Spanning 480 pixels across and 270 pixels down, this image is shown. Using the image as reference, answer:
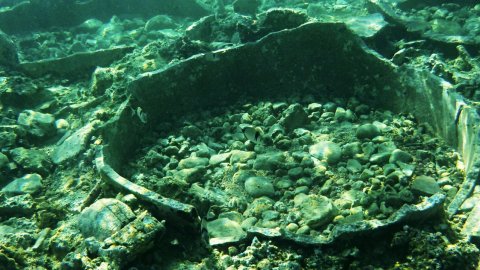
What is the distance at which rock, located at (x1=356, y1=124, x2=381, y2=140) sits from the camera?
5.00m

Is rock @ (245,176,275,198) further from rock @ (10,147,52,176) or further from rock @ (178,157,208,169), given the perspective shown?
rock @ (10,147,52,176)

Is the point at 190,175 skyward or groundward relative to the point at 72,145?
skyward

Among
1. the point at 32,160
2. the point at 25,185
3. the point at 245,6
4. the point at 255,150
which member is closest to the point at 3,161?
the point at 32,160

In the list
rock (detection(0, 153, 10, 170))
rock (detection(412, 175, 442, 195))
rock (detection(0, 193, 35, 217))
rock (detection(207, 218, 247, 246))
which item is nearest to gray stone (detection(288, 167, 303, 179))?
rock (detection(207, 218, 247, 246))

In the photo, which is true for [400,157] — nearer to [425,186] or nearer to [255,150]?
[425,186]

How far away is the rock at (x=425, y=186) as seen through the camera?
3915 millimetres

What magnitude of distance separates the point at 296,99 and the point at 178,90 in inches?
72.3

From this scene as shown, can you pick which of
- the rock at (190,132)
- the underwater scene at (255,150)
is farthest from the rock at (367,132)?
the rock at (190,132)

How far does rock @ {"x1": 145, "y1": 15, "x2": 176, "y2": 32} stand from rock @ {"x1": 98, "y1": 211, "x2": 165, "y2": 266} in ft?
26.4

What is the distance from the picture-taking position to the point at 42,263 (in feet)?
11.9

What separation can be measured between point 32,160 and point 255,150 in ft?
9.93

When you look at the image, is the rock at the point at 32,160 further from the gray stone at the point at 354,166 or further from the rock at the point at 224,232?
the gray stone at the point at 354,166

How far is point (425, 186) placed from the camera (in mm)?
3967

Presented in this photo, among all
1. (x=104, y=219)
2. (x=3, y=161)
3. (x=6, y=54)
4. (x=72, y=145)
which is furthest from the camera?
(x=6, y=54)
